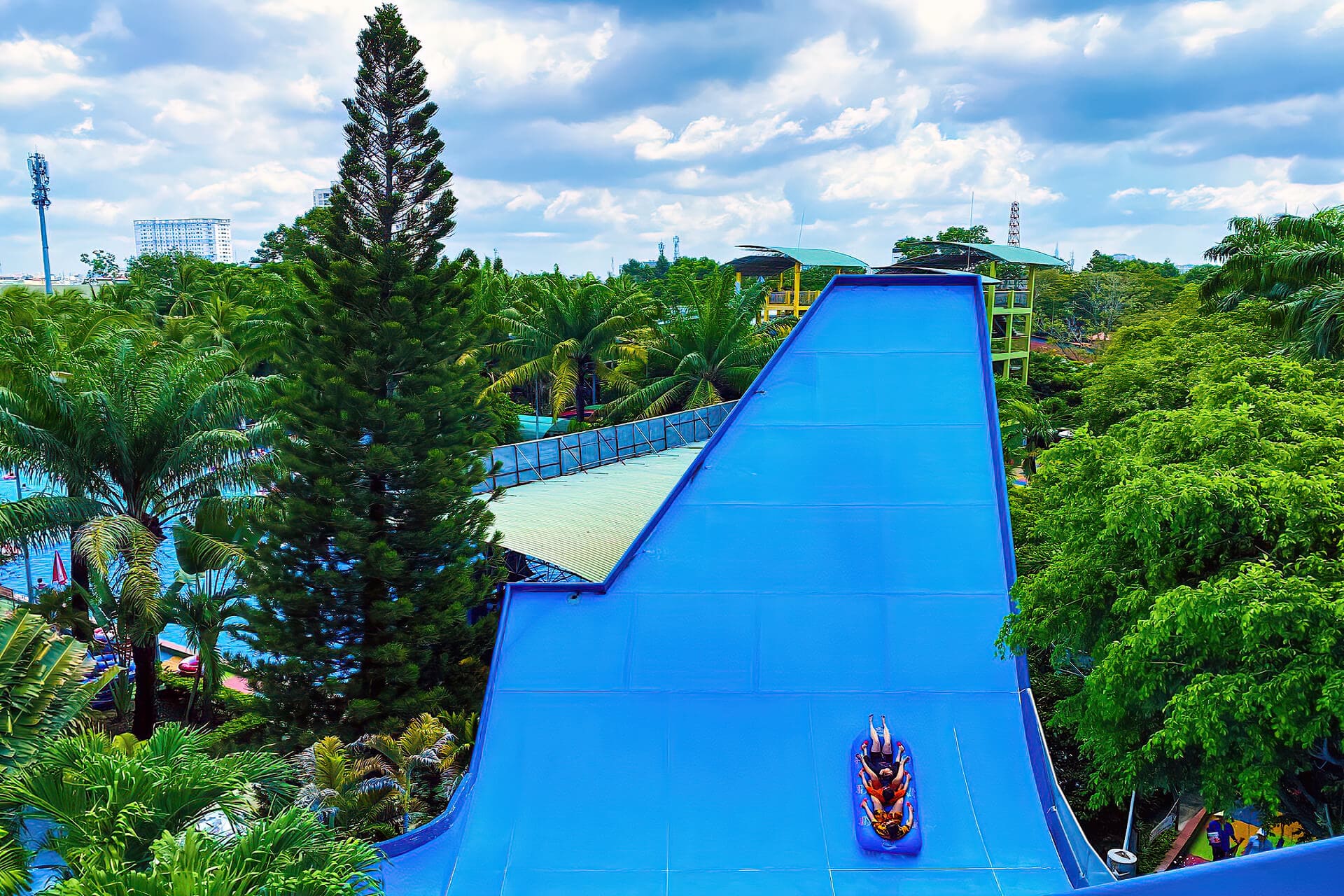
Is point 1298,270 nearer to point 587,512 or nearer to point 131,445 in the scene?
point 587,512

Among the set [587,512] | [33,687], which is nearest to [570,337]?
[587,512]

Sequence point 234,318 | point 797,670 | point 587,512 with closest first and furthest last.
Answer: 1. point 797,670
2. point 587,512
3. point 234,318

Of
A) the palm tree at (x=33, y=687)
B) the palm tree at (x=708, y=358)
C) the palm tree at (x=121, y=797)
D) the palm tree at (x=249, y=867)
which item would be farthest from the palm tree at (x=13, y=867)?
the palm tree at (x=708, y=358)

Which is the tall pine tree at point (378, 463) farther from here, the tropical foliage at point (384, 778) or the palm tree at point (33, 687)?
the palm tree at point (33, 687)

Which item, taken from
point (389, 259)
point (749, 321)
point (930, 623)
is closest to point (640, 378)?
point (749, 321)

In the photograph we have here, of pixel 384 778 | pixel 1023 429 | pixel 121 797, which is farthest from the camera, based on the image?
pixel 1023 429

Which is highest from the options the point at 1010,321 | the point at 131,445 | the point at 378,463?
the point at 1010,321
